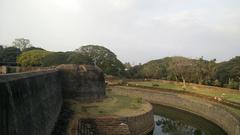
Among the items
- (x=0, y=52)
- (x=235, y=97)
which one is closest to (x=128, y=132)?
(x=235, y=97)

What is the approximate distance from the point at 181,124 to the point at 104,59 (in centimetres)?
2733

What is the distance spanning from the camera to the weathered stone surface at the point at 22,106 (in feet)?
20.8

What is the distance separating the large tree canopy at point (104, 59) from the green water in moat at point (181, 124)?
21948 millimetres

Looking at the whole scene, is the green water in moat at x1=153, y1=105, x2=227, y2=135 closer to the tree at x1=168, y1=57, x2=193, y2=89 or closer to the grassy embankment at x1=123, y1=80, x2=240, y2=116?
the grassy embankment at x1=123, y1=80, x2=240, y2=116

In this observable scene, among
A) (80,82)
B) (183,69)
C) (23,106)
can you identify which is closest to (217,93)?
(183,69)

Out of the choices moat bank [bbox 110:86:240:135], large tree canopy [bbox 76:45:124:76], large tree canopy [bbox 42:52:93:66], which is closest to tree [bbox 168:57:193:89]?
moat bank [bbox 110:86:240:135]

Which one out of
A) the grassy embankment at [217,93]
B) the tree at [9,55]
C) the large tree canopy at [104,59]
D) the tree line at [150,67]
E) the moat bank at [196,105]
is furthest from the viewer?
the tree at [9,55]

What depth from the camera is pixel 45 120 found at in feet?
35.1

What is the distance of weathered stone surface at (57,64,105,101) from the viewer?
20688 millimetres

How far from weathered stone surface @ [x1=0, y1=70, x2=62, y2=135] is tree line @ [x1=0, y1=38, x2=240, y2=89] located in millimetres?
28180

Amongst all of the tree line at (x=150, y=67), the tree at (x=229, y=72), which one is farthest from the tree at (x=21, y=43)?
the tree at (x=229, y=72)

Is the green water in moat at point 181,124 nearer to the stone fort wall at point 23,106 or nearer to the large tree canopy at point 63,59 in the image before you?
the stone fort wall at point 23,106

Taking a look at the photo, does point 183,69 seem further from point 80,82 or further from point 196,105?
point 80,82

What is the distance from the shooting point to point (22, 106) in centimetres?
766
